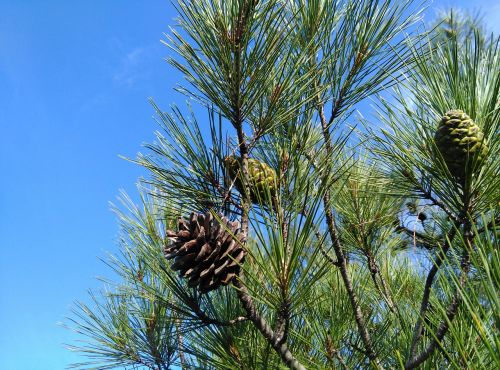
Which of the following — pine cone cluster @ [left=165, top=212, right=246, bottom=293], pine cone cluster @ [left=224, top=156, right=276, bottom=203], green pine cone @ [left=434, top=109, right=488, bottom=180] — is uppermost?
pine cone cluster @ [left=224, top=156, right=276, bottom=203]

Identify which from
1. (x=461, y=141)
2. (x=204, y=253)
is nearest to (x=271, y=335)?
(x=204, y=253)

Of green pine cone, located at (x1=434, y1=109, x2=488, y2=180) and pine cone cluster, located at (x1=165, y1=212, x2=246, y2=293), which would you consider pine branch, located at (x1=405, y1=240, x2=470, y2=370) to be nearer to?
green pine cone, located at (x1=434, y1=109, x2=488, y2=180)

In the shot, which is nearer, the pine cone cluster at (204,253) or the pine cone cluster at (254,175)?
the pine cone cluster at (204,253)

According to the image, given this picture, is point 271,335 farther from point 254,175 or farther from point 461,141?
point 461,141

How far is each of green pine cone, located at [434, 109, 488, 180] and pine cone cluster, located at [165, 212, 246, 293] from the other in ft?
0.99

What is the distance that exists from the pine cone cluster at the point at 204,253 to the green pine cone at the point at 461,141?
0.30m

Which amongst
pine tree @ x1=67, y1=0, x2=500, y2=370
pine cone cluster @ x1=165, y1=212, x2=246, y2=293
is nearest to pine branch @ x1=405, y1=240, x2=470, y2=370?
pine tree @ x1=67, y1=0, x2=500, y2=370

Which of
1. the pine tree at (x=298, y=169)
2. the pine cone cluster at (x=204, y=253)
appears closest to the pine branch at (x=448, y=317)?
the pine tree at (x=298, y=169)

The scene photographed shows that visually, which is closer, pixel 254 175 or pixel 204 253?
pixel 204 253

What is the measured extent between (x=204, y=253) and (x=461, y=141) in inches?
14.7

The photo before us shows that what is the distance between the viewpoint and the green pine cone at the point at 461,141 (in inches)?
28.0

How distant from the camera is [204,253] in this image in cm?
74

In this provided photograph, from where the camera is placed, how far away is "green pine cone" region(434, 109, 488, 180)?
0.71 meters

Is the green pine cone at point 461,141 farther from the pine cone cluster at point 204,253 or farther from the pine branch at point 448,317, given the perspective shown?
the pine cone cluster at point 204,253
